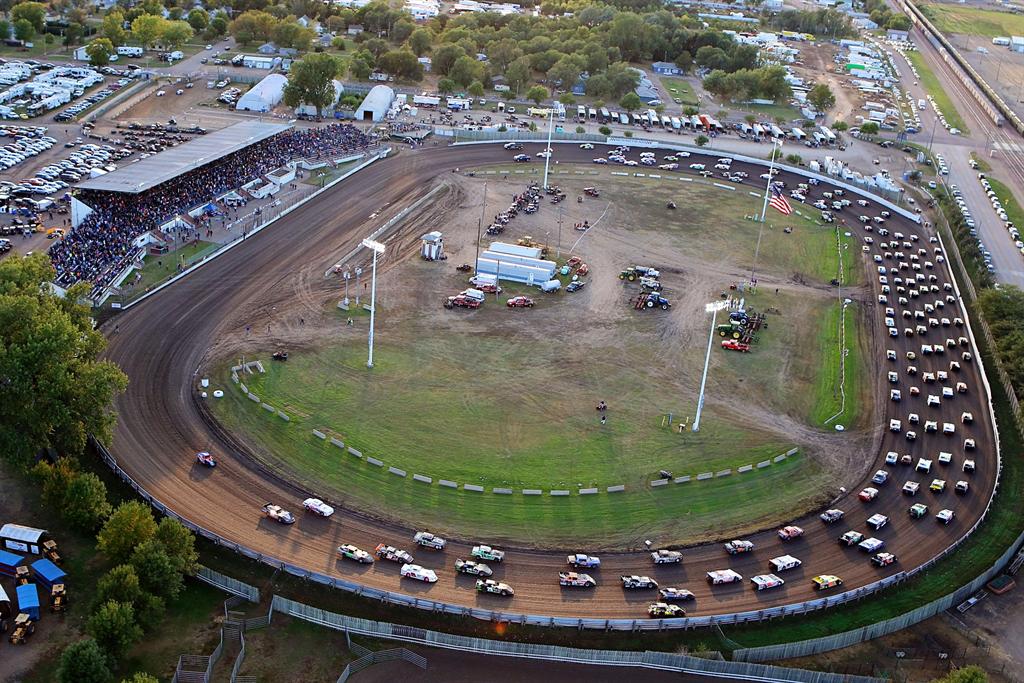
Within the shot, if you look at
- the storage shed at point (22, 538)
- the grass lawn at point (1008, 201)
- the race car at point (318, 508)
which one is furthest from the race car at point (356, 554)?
the grass lawn at point (1008, 201)

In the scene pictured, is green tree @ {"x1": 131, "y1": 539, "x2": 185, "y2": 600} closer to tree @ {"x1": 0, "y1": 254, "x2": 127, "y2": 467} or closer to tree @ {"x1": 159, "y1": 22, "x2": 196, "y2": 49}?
tree @ {"x1": 0, "y1": 254, "x2": 127, "y2": 467}

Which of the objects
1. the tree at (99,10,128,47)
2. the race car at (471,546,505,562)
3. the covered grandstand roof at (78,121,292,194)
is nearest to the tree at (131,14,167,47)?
the tree at (99,10,128,47)

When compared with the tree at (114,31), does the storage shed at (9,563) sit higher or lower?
higher

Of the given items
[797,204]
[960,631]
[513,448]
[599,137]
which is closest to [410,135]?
[599,137]

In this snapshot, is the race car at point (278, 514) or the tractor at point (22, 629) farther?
the race car at point (278, 514)

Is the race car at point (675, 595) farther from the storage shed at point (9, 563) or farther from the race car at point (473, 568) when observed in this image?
the storage shed at point (9, 563)

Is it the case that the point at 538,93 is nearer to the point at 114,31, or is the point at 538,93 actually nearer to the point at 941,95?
the point at 114,31

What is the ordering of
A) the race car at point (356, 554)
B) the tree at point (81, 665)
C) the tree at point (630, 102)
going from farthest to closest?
the tree at point (630, 102), the race car at point (356, 554), the tree at point (81, 665)
